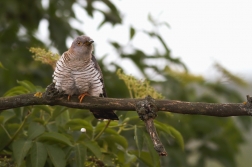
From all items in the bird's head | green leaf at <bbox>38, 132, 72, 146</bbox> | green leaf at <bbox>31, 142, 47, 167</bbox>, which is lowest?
green leaf at <bbox>31, 142, 47, 167</bbox>

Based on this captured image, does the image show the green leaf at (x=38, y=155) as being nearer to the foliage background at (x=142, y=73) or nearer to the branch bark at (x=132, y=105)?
the branch bark at (x=132, y=105)

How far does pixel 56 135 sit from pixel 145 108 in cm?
54

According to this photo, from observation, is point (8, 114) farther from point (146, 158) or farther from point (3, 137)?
point (146, 158)

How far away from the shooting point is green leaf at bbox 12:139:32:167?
2567mm

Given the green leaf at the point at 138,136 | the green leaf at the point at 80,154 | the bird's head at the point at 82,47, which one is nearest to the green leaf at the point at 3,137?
the green leaf at the point at 80,154

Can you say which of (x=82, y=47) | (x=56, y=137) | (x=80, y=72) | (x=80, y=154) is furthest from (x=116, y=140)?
(x=82, y=47)

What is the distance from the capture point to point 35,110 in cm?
293

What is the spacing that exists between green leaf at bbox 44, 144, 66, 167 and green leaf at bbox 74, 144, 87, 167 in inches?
2.5

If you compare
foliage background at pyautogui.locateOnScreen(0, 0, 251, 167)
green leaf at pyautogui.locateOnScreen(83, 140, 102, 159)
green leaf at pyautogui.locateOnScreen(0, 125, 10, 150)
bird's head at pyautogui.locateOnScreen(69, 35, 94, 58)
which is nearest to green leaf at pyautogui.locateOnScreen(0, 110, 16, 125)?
green leaf at pyautogui.locateOnScreen(0, 125, 10, 150)

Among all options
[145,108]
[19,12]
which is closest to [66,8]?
[19,12]

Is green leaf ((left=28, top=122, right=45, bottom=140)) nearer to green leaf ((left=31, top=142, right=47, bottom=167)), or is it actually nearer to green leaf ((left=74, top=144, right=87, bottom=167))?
green leaf ((left=31, top=142, right=47, bottom=167))

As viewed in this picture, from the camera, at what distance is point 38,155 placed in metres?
2.62

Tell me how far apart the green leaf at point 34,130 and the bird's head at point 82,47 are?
2.29ft

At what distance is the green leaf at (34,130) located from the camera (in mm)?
2705
